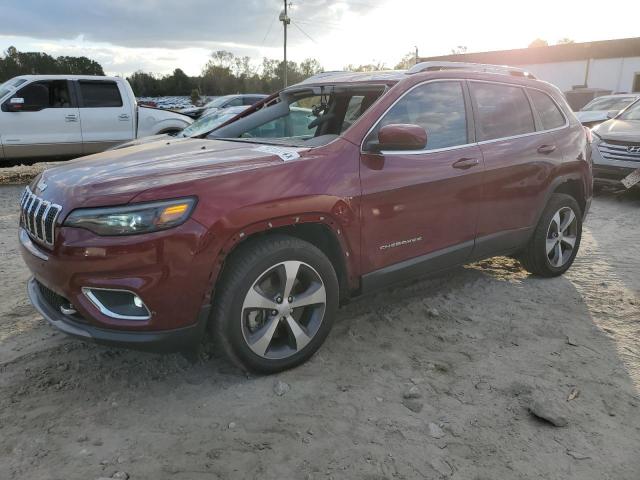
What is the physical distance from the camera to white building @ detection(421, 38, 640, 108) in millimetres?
34781

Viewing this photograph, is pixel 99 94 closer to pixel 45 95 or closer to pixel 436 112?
pixel 45 95

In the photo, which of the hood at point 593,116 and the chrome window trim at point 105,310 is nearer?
the chrome window trim at point 105,310

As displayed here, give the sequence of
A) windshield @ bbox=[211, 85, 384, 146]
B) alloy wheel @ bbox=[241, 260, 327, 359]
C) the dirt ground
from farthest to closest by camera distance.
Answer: windshield @ bbox=[211, 85, 384, 146], alloy wheel @ bbox=[241, 260, 327, 359], the dirt ground

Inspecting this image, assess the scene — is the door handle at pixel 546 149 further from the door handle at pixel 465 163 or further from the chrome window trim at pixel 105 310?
the chrome window trim at pixel 105 310

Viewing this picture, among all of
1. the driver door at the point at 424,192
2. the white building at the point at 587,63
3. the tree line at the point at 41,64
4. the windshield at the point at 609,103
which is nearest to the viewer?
the driver door at the point at 424,192

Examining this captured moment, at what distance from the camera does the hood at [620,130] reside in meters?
7.95

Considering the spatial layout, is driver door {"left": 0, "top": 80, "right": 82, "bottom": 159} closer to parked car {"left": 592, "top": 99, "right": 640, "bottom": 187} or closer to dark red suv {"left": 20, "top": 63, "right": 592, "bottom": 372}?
dark red suv {"left": 20, "top": 63, "right": 592, "bottom": 372}

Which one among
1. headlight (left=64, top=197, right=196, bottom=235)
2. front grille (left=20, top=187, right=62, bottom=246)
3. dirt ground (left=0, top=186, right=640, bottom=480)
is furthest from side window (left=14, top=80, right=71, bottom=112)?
headlight (left=64, top=197, right=196, bottom=235)

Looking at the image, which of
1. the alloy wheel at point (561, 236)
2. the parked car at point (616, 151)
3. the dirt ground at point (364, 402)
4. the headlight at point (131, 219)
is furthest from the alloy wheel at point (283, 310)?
the parked car at point (616, 151)

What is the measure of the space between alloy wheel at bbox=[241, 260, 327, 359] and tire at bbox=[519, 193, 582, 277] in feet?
7.69

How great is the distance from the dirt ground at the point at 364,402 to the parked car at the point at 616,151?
474cm

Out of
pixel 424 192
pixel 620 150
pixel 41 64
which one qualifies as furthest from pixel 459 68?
pixel 41 64

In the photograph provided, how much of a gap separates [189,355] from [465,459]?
5.08 ft

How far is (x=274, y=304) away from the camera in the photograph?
285cm
